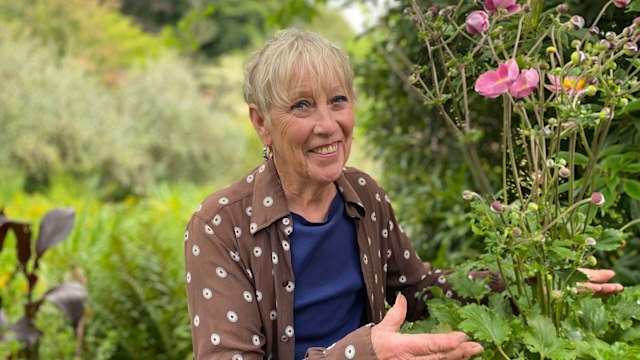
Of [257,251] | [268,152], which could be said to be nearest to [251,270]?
[257,251]

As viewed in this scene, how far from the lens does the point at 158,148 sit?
46.3 ft

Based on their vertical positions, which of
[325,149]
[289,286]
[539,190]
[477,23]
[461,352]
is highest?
[477,23]

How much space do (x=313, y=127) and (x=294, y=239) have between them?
0.89 ft

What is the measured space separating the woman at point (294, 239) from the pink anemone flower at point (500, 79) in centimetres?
43

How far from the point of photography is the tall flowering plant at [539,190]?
4.08 feet

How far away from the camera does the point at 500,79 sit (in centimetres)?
117

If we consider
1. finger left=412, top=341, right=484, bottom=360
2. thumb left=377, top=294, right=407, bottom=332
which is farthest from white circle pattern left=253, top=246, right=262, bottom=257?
finger left=412, top=341, right=484, bottom=360

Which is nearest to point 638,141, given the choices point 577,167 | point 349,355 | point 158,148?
point 577,167

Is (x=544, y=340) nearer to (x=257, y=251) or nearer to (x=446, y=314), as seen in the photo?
(x=446, y=314)

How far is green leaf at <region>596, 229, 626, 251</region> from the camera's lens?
135 centimetres

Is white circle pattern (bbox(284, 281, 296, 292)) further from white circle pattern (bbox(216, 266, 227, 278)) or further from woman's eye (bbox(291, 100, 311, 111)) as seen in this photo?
woman's eye (bbox(291, 100, 311, 111))

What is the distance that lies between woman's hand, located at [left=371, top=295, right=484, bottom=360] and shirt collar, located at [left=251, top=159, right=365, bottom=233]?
0.37 metres

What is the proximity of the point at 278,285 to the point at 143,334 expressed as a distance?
2.57m

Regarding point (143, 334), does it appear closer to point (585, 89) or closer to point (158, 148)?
point (585, 89)
